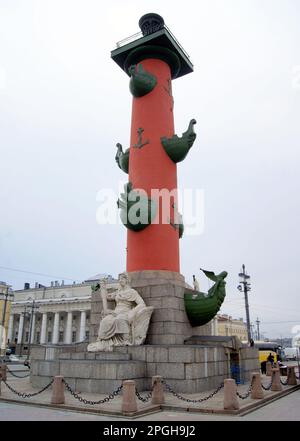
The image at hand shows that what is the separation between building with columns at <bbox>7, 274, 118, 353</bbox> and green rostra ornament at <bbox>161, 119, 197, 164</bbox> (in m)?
50.1

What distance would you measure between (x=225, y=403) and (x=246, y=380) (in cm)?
679

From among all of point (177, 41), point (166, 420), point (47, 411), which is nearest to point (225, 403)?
point (166, 420)

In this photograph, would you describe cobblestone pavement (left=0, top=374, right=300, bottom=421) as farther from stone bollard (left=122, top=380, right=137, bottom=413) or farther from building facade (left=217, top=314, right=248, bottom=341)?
building facade (left=217, top=314, right=248, bottom=341)

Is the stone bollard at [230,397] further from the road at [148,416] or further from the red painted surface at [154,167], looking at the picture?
the red painted surface at [154,167]

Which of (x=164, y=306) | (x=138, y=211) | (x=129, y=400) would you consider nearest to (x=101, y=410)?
(x=129, y=400)

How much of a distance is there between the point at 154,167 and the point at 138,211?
2072mm

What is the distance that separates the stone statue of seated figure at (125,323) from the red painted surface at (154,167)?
160cm

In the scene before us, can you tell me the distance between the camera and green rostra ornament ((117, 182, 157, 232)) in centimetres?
1549

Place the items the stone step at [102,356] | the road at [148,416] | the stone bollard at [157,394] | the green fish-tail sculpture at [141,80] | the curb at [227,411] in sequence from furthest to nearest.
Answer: the green fish-tail sculpture at [141,80] → the stone step at [102,356] → the stone bollard at [157,394] → the curb at [227,411] → the road at [148,416]

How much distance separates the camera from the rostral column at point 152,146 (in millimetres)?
15555

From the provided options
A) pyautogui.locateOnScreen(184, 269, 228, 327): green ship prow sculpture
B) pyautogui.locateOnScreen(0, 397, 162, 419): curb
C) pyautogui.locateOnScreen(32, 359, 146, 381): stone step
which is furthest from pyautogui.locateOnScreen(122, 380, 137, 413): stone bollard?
pyautogui.locateOnScreen(184, 269, 228, 327): green ship prow sculpture

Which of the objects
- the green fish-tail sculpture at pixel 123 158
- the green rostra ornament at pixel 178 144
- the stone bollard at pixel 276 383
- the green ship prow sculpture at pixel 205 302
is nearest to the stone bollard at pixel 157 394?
the stone bollard at pixel 276 383

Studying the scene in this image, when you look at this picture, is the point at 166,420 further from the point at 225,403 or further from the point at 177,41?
the point at 177,41
